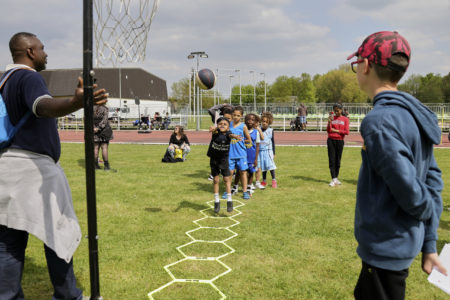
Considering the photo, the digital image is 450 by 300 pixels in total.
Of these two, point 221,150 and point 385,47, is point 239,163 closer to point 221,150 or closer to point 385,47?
point 221,150

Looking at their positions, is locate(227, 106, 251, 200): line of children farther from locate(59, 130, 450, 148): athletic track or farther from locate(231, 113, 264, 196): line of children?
locate(59, 130, 450, 148): athletic track

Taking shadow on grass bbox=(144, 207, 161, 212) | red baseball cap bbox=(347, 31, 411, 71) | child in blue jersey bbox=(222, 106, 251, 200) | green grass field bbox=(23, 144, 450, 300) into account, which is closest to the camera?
red baseball cap bbox=(347, 31, 411, 71)

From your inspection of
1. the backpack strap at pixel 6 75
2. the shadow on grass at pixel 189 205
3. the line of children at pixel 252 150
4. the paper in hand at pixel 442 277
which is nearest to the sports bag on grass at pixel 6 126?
the backpack strap at pixel 6 75

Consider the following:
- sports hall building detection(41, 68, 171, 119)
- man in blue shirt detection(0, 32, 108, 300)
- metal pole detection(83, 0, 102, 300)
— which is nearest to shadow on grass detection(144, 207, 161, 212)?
man in blue shirt detection(0, 32, 108, 300)

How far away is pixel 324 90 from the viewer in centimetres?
8562

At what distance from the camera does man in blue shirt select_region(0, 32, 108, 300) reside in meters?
2.37

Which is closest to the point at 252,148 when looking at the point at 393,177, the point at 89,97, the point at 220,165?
the point at 220,165

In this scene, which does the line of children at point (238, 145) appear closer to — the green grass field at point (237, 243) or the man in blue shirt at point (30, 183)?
the green grass field at point (237, 243)

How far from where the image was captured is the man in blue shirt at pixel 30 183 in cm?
237

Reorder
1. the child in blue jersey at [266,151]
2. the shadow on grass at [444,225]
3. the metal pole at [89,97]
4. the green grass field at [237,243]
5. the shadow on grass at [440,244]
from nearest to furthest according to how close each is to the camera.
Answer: the metal pole at [89,97] → the green grass field at [237,243] → the shadow on grass at [440,244] → the shadow on grass at [444,225] → the child in blue jersey at [266,151]

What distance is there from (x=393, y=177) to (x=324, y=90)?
290ft

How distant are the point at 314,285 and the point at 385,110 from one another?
2.54 meters

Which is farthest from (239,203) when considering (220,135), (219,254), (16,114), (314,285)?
(16,114)

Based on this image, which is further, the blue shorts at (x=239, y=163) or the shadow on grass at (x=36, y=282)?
the blue shorts at (x=239, y=163)
